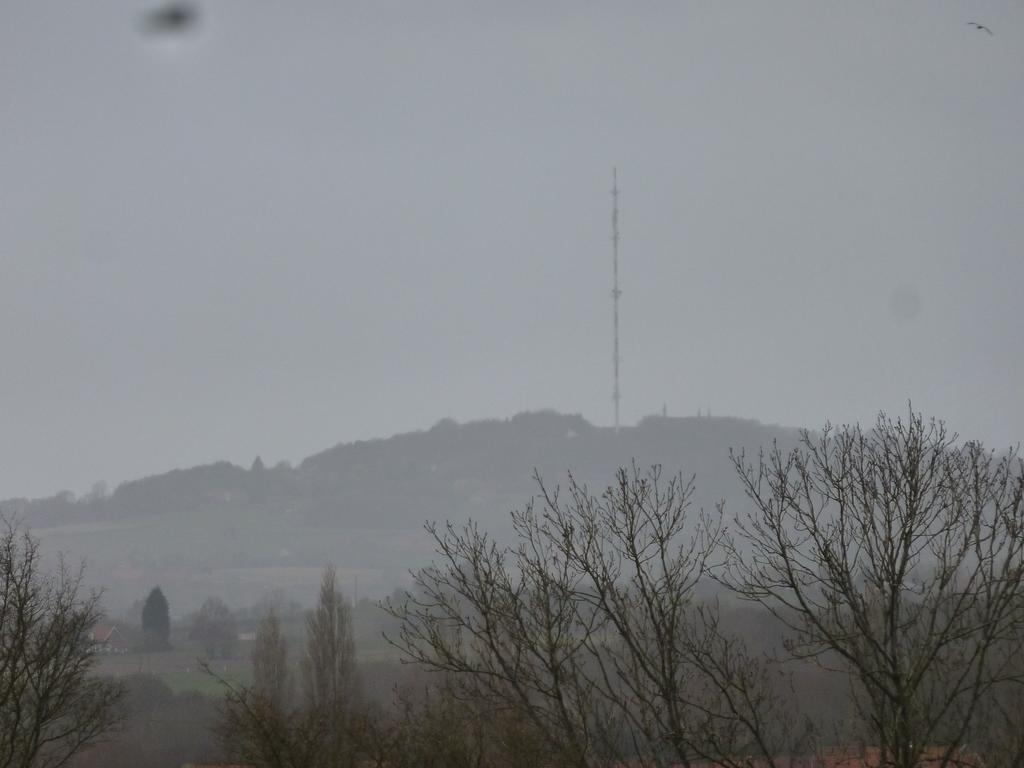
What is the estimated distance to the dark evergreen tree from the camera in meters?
90.9

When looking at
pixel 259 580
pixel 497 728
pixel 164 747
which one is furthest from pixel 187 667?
pixel 259 580

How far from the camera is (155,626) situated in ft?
309

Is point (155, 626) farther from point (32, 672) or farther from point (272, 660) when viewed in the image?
point (32, 672)

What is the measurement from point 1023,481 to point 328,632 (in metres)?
45.4

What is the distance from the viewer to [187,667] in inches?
3147

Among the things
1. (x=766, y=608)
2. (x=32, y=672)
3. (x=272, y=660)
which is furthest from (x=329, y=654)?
(x=766, y=608)

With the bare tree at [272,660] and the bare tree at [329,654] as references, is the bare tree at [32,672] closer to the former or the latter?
the bare tree at [329,654]

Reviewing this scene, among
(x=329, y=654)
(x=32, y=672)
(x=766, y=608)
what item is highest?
(x=766, y=608)

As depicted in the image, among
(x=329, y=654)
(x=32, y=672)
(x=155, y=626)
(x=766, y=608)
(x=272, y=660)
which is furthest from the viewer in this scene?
(x=155, y=626)

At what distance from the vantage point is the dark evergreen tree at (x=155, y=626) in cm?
9088

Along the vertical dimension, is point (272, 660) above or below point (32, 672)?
below

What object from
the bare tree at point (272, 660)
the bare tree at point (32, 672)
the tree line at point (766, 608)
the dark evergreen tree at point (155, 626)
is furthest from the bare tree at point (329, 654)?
the dark evergreen tree at point (155, 626)

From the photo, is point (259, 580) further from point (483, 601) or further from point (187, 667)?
point (483, 601)

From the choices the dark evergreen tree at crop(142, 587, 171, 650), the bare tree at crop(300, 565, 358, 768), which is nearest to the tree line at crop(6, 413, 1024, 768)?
the bare tree at crop(300, 565, 358, 768)
